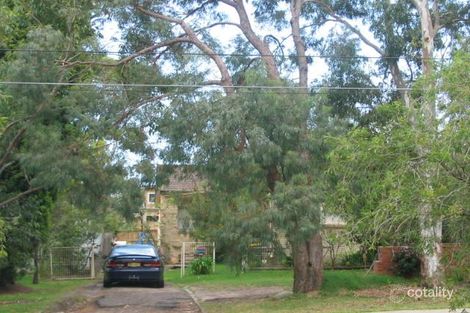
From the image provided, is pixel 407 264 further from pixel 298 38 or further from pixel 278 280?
pixel 298 38

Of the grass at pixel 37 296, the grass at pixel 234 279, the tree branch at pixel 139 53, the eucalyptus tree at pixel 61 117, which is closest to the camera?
the eucalyptus tree at pixel 61 117

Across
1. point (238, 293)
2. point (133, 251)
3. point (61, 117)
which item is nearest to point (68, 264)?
point (133, 251)

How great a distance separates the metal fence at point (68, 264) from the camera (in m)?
27.4

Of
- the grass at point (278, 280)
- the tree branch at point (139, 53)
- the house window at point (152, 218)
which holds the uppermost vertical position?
the tree branch at point (139, 53)

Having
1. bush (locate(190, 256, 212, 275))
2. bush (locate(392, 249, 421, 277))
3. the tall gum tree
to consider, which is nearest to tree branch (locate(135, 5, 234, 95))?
the tall gum tree

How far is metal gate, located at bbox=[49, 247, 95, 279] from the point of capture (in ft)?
90.0

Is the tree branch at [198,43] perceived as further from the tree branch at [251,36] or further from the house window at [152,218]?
the house window at [152,218]

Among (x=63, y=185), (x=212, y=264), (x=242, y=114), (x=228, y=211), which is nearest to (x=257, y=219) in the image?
(x=228, y=211)

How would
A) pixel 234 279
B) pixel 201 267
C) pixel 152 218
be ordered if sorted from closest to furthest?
pixel 234 279, pixel 201 267, pixel 152 218

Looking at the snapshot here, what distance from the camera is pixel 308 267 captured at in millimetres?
18906

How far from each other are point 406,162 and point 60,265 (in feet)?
73.7

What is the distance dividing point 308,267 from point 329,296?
3.09 ft

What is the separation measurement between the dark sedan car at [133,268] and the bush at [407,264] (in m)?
7.90

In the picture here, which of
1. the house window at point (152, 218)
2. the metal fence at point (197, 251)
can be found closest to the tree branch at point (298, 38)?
the metal fence at point (197, 251)
